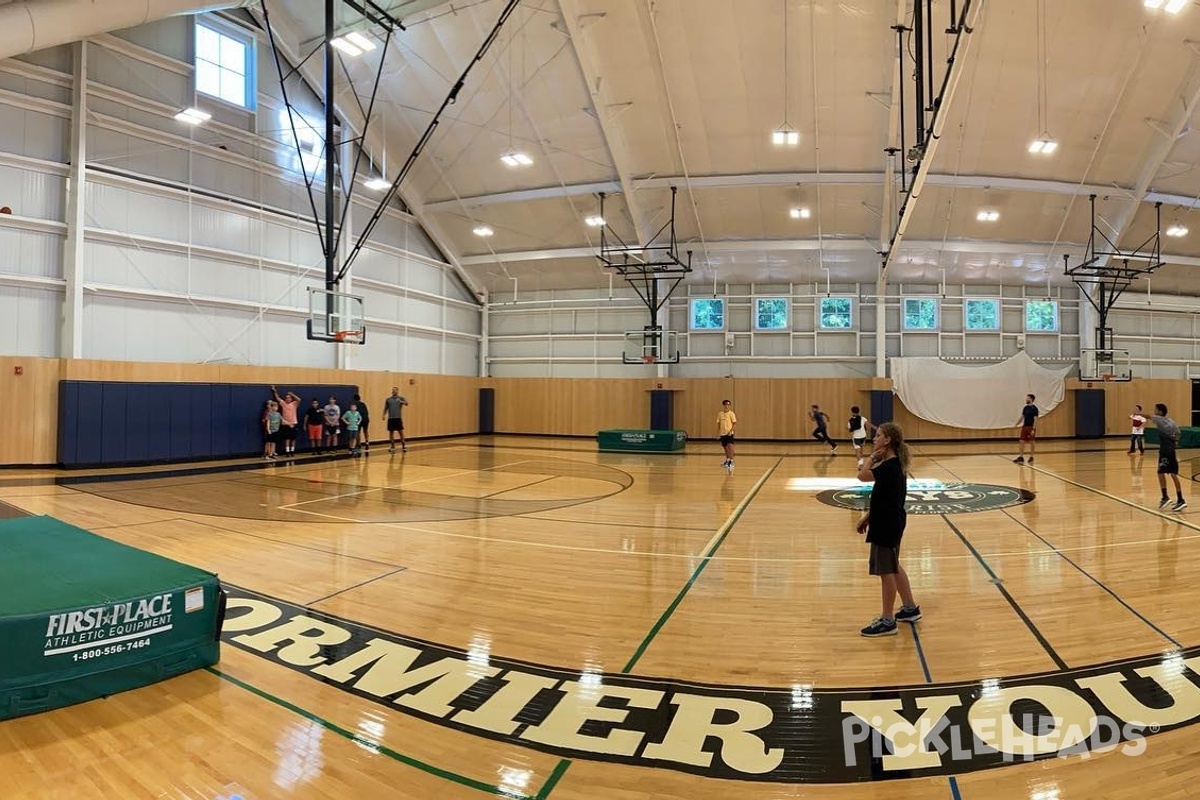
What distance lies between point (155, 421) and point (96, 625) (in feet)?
43.6

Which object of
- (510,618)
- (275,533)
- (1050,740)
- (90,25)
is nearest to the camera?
(1050,740)

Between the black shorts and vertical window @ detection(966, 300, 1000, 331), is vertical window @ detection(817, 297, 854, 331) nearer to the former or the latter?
vertical window @ detection(966, 300, 1000, 331)

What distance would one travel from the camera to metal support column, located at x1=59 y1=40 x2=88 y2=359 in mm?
13500

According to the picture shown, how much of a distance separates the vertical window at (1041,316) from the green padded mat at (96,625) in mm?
25395

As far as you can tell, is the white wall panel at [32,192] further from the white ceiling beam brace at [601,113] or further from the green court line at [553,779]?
the green court line at [553,779]

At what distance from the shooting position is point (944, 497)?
34.8ft

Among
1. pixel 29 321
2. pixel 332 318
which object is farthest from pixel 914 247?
pixel 29 321

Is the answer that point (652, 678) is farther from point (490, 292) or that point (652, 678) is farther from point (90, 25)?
point (490, 292)

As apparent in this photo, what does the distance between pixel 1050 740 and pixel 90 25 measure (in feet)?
53.4

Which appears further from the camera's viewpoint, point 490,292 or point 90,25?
point 490,292

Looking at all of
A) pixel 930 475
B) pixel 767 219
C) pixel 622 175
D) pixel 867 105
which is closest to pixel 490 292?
pixel 622 175

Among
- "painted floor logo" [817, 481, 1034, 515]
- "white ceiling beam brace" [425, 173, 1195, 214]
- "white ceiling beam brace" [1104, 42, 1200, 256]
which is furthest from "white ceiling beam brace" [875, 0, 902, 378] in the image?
"painted floor logo" [817, 481, 1034, 515]

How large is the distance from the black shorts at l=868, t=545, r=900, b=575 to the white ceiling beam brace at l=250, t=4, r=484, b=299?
1357 cm

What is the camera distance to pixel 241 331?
16734 mm
